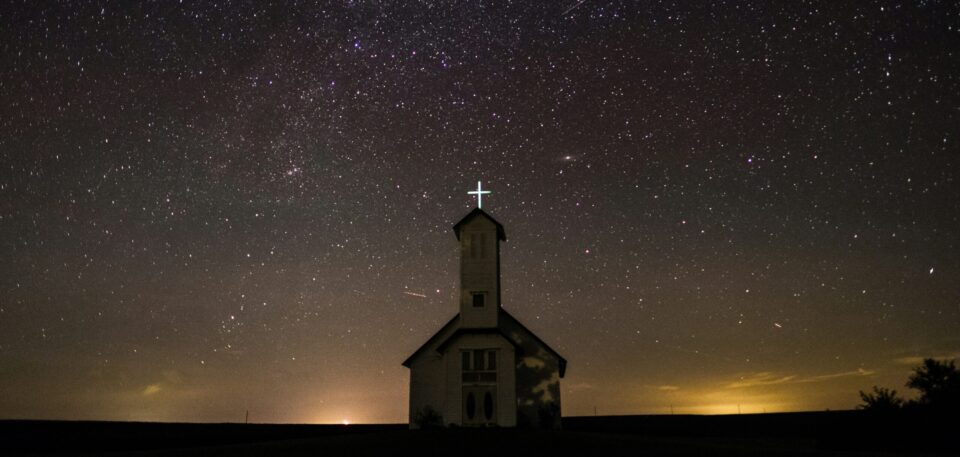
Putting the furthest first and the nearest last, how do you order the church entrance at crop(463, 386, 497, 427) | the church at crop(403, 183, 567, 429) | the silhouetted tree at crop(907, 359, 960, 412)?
the church at crop(403, 183, 567, 429) → the church entrance at crop(463, 386, 497, 427) → the silhouetted tree at crop(907, 359, 960, 412)

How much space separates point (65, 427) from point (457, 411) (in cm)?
2516

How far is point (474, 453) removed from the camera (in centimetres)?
1534

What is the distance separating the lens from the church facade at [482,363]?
31.8 meters

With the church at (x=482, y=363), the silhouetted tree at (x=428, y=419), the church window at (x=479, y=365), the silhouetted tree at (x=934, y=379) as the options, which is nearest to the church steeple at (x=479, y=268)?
the church at (x=482, y=363)

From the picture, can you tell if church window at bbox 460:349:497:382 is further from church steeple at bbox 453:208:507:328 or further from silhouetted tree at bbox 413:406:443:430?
silhouetted tree at bbox 413:406:443:430

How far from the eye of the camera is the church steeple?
33438 millimetres

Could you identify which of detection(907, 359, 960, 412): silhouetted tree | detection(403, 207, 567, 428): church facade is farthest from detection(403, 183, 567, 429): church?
detection(907, 359, 960, 412): silhouetted tree

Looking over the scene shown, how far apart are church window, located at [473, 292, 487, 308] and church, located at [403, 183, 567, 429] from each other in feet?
0.10

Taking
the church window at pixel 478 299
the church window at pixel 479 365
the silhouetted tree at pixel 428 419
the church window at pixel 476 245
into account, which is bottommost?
the silhouetted tree at pixel 428 419

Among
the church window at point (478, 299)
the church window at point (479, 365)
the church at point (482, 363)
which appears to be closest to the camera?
the church at point (482, 363)

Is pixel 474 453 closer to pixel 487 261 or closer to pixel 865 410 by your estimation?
pixel 865 410

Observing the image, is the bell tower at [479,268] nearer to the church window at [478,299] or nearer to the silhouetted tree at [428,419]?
the church window at [478,299]

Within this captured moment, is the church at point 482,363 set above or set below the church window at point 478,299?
below

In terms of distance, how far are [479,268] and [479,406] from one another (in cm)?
713
